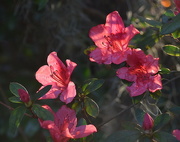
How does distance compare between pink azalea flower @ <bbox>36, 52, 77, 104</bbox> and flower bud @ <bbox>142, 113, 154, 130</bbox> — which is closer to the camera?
flower bud @ <bbox>142, 113, 154, 130</bbox>

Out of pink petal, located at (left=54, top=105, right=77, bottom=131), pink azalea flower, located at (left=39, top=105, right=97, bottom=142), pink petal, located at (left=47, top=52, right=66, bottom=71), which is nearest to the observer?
pink azalea flower, located at (left=39, top=105, right=97, bottom=142)

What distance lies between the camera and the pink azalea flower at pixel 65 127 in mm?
1284

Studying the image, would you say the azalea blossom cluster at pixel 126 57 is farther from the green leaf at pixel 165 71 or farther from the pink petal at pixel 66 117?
the pink petal at pixel 66 117

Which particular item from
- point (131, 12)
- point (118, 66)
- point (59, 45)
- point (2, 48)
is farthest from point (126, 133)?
point (2, 48)

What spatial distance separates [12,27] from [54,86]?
155 centimetres

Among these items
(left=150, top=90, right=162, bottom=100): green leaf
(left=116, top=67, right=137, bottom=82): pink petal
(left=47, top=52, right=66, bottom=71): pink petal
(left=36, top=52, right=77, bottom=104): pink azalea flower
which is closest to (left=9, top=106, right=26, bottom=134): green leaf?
(left=36, top=52, right=77, bottom=104): pink azalea flower

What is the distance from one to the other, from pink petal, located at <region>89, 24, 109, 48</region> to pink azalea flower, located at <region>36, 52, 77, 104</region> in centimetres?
13

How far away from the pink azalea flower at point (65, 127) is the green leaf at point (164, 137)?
7.8 inches

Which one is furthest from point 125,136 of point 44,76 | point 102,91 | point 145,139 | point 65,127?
point 44,76

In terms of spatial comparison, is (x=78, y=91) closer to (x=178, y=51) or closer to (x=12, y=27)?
(x=178, y=51)

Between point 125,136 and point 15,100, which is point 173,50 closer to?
point 125,136

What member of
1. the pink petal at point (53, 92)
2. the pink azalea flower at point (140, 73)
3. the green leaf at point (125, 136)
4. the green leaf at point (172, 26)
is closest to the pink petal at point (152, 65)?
the pink azalea flower at point (140, 73)

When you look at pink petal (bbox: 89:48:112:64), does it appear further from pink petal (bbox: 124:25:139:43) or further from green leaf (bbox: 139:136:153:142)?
green leaf (bbox: 139:136:153:142)

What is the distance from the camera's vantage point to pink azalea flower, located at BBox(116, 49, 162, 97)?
1380 millimetres
